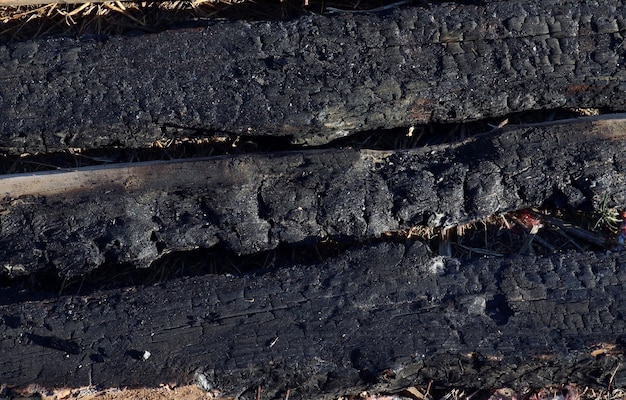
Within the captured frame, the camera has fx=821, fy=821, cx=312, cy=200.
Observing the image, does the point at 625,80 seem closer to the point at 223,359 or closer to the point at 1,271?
the point at 223,359

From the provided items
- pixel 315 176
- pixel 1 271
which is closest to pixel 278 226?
pixel 315 176

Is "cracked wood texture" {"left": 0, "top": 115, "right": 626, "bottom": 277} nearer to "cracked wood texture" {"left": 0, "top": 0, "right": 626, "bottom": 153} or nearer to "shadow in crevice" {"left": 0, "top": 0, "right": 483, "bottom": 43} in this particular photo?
"cracked wood texture" {"left": 0, "top": 0, "right": 626, "bottom": 153}

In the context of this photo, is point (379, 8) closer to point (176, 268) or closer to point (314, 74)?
point (314, 74)

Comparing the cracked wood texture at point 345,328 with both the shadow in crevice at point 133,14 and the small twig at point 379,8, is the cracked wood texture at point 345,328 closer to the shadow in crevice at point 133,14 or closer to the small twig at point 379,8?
the small twig at point 379,8

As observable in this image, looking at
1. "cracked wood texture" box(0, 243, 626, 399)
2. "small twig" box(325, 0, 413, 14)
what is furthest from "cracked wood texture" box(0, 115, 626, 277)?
"small twig" box(325, 0, 413, 14)

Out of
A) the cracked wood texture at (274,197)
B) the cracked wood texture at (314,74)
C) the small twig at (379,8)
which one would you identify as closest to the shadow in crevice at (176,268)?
the cracked wood texture at (274,197)
